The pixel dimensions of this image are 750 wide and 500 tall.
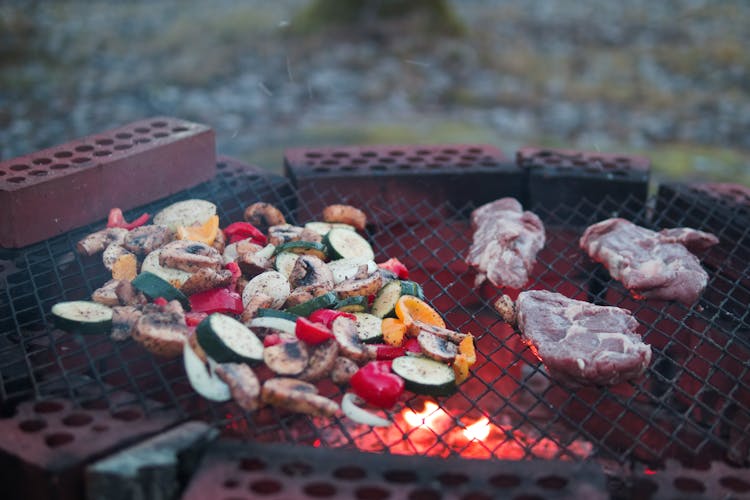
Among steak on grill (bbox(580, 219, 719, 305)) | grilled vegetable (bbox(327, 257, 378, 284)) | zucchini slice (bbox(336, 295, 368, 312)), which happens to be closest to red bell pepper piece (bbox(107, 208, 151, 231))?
grilled vegetable (bbox(327, 257, 378, 284))

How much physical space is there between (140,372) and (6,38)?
350 inches

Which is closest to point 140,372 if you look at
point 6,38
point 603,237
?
point 603,237

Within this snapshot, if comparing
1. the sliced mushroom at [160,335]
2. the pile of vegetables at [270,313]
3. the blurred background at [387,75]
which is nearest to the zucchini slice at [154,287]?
the pile of vegetables at [270,313]

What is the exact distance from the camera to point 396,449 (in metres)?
3.84

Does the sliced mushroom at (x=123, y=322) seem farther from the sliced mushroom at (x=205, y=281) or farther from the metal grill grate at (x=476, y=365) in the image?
the sliced mushroom at (x=205, y=281)

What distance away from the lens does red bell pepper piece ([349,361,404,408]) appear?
9.02 ft

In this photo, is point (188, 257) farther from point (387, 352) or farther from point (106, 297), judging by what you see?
point (387, 352)

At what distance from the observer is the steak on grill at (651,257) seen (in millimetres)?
3508

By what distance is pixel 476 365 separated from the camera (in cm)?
397

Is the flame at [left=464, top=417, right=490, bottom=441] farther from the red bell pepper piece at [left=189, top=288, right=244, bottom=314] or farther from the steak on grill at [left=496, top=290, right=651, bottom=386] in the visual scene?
the red bell pepper piece at [left=189, top=288, right=244, bottom=314]

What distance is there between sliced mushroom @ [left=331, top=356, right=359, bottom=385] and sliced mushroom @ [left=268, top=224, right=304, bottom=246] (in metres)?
0.98

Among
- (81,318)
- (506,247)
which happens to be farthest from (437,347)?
(81,318)

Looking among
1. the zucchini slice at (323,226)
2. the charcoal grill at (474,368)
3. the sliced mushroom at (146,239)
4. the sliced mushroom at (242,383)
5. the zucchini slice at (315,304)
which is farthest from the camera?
the zucchini slice at (323,226)

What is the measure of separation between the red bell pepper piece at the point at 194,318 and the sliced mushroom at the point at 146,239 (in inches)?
22.4
